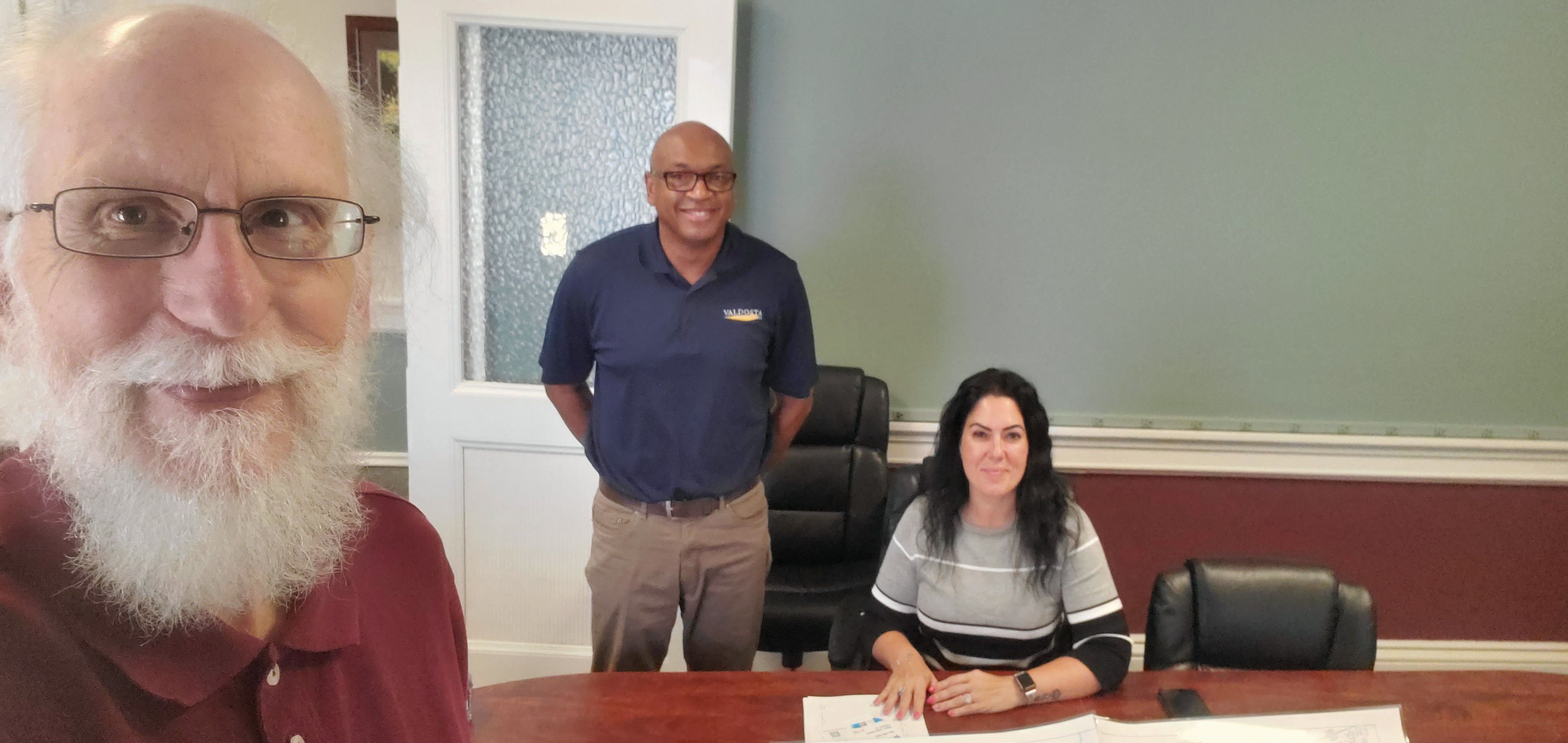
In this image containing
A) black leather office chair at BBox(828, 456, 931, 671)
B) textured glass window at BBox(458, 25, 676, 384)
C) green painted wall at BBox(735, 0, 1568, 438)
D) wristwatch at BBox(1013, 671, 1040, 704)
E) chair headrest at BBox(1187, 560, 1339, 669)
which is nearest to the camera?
wristwatch at BBox(1013, 671, 1040, 704)

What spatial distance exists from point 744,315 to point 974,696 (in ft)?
3.16

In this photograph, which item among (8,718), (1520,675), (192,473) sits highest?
(192,473)

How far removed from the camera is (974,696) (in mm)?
1235

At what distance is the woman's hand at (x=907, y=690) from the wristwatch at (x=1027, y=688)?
0.46ft

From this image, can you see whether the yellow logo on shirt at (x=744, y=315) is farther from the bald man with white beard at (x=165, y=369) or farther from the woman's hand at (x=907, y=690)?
the bald man with white beard at (x=165, y=369)

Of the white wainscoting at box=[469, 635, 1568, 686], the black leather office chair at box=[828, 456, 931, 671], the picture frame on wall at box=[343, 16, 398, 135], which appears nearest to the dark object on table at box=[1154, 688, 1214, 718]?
the black leather office chair at box=[828, 456, 931, 671]

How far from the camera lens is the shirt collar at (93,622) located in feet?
1.69

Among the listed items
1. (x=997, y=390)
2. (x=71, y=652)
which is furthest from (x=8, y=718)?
(x=997, y=390)

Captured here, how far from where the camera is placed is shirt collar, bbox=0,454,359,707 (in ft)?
1.69

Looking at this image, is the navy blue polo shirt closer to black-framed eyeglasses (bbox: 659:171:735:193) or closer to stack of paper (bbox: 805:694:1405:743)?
black-framed eyeglasses (bbox: 659:171:735:193)

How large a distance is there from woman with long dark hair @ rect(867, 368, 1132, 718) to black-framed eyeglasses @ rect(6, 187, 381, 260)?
125 centimetres

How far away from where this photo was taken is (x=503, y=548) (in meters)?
2.41

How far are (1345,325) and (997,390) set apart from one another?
5.26 feet

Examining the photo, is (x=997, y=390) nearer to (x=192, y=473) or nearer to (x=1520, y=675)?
(x=1520, y=675)
